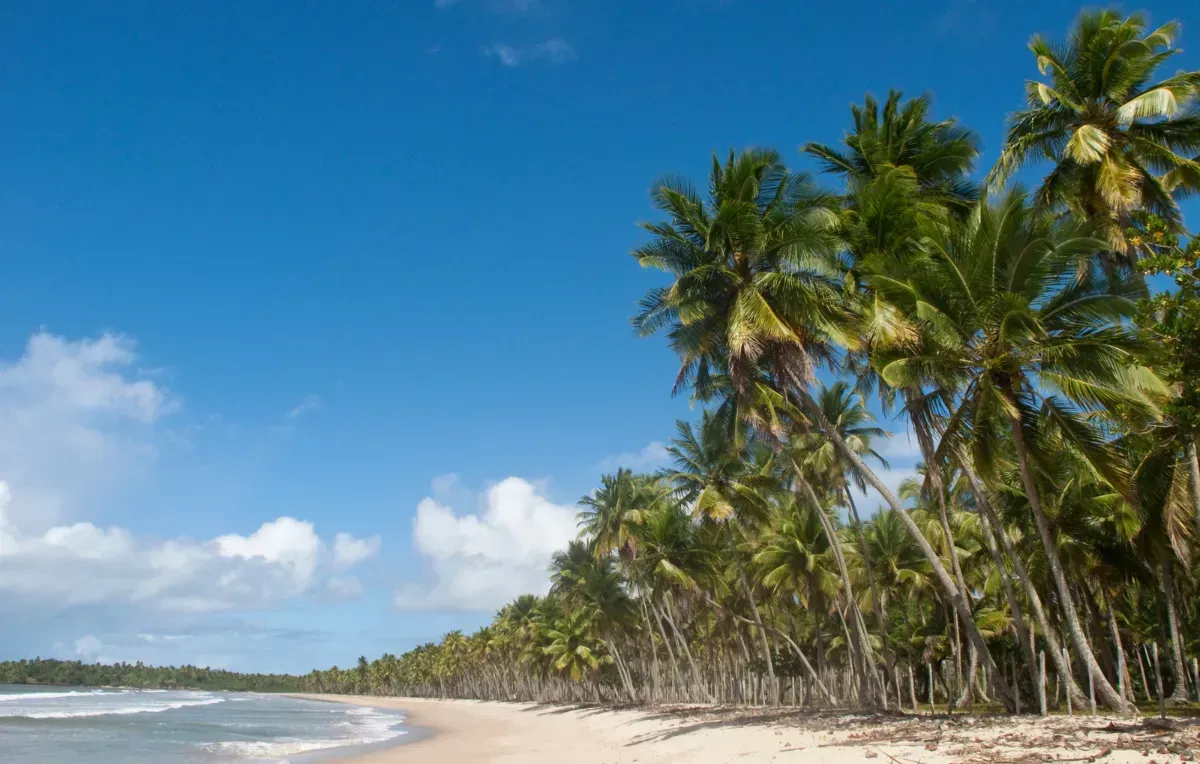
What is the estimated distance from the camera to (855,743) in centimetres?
1315

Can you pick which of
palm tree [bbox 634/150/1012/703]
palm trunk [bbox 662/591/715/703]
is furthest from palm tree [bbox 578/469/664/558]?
palm tree [bbox 634/150/1012/703]

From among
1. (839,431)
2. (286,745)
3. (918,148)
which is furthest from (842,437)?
(286,745)

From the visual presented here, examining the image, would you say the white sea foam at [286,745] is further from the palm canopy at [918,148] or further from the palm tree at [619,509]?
the palm canopy at [918,148]

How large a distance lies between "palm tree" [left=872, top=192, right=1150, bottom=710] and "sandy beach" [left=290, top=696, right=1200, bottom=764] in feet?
7.61

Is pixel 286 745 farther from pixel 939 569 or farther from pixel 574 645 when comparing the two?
pixel 939 569

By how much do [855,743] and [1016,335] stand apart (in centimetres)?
738

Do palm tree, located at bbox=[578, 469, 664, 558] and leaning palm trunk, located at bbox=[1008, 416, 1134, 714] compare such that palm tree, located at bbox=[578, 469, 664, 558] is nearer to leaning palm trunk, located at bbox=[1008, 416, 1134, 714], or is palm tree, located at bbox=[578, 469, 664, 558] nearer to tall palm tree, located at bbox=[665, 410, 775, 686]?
tall palm tree, located at bbox=[665, 410, 775, 686]

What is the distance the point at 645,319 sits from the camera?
20625 mm

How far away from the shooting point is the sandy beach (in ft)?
31.6

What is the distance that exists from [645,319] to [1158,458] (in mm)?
11509

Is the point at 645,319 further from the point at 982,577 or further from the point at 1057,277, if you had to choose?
the point at 982,577

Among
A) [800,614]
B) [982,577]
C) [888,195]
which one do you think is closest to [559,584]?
[800,614]

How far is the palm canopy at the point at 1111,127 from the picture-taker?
1399 cm

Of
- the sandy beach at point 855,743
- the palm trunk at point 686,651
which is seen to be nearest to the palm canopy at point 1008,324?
the sandy beach at point 855,743
